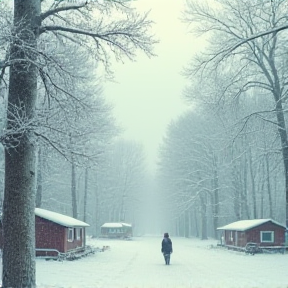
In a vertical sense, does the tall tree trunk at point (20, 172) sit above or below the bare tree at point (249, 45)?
below

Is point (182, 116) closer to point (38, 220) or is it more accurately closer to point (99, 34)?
point (38, 220)

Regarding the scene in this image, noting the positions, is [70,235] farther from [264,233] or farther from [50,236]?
[264,233]

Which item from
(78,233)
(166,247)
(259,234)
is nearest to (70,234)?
(78,233)

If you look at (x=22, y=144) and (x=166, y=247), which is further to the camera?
(x=166, y=247)

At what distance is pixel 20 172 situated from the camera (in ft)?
26.7

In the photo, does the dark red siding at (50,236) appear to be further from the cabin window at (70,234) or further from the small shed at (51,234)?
the cabin window at (70,234)

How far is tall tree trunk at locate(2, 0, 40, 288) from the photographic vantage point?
26.3 feet

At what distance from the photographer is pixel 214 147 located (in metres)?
46.1

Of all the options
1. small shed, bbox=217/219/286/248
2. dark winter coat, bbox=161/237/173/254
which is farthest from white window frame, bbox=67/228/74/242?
small shed, bbox=217/219/286/248

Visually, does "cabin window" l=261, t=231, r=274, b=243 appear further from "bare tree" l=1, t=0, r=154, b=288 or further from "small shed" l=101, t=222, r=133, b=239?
"small shed" l=101, t=222, r=133, b=239

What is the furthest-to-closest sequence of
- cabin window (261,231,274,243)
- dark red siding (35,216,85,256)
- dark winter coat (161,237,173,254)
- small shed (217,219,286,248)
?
cabin window (261,231,274,243) < small shed (217,219,286,248) < dark red siding (35,216,85,256) < dark winter coat (161,237,173,254)

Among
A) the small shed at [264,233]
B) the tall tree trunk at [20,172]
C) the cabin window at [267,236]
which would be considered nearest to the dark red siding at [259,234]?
the small shed at [264,233]

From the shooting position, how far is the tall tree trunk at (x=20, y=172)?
26.3 feet

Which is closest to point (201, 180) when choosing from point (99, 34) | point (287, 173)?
point (287, 173)
